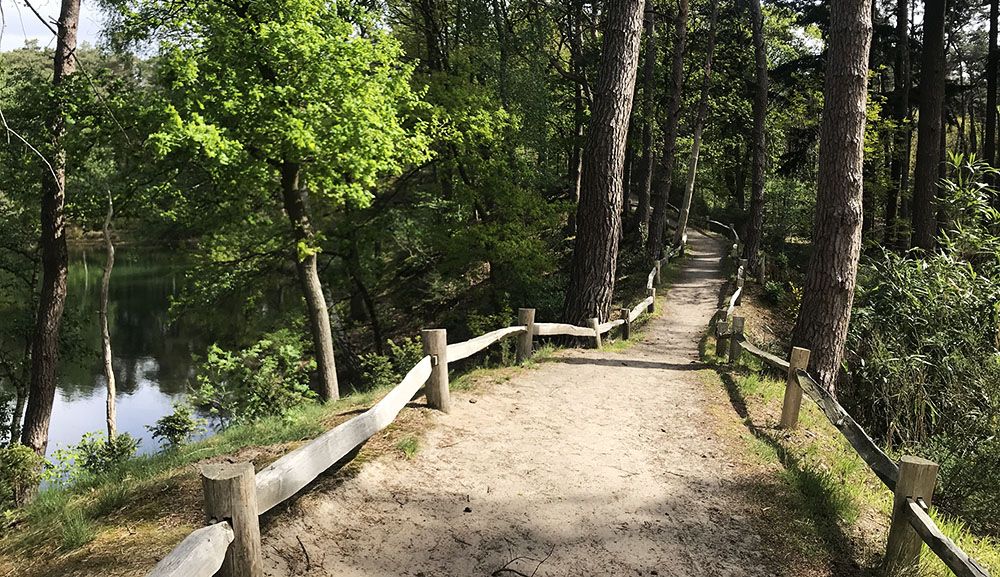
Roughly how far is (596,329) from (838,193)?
4.54 meters

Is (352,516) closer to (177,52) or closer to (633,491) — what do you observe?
(633,491)

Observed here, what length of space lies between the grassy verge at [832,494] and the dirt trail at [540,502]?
1.44ft

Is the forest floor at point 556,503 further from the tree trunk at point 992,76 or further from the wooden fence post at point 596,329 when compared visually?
the tree trunk at point 992,76

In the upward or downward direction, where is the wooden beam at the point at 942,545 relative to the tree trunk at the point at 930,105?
downward

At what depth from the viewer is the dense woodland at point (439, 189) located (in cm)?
796

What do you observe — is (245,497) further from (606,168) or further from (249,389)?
(606,168)

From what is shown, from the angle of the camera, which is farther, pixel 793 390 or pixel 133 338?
pixel 133 338

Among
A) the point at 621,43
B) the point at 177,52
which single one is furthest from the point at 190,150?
the point at 621,43

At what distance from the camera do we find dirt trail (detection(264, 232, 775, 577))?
13.1 ft

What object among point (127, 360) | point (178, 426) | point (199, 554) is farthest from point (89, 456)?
point (127, 360)

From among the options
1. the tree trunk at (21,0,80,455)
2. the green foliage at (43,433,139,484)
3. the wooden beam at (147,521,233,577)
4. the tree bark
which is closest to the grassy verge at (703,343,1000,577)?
the wooden beam at (147,521,233,577)

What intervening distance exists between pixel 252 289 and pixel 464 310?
750 centimetres

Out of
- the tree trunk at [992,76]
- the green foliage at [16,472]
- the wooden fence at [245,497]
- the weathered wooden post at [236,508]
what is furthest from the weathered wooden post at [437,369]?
the tree trunk at [992,76]

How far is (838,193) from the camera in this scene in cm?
820
